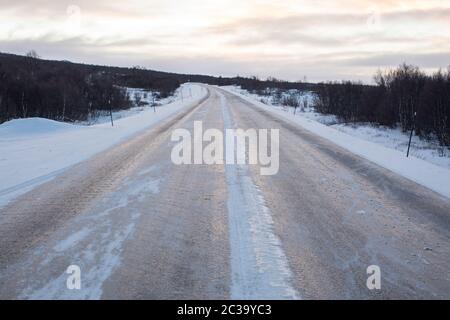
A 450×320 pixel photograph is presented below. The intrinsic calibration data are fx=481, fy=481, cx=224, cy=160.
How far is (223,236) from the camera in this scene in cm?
586

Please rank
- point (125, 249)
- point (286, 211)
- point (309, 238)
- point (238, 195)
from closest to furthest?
point (125, 249)
point (309, 238)
point (286, 211)
point (238, 195)

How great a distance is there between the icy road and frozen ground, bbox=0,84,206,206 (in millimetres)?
559

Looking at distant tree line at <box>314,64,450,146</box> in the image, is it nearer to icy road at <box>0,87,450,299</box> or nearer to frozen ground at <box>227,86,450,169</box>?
frozen ground at <box>227,86,450,169</box>

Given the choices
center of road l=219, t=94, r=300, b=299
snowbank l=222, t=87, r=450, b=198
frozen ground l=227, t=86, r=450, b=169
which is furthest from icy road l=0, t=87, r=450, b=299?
frozen ground l=227, t=86, r=450, b=169

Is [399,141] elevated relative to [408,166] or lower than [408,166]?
lower

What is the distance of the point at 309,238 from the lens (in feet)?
19.2

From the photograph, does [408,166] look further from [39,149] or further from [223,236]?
[39,149]

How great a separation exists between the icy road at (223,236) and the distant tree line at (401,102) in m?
9.04

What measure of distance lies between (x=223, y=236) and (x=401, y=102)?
80.1ft

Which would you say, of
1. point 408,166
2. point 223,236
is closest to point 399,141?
point 408,166
